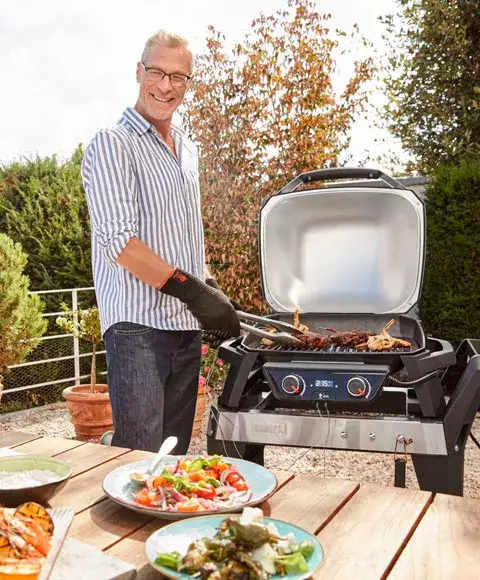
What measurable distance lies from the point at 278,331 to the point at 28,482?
155 centimetres

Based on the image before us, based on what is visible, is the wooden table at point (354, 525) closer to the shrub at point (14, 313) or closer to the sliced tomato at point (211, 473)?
the sliced tomato at point (211, 473)

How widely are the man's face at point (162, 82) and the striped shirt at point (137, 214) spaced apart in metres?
0.05

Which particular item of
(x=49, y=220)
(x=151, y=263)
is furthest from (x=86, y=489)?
(x=49, y=220)

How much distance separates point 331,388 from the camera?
2.15m

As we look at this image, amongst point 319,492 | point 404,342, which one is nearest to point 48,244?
point 404,342

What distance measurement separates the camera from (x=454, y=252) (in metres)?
5.04

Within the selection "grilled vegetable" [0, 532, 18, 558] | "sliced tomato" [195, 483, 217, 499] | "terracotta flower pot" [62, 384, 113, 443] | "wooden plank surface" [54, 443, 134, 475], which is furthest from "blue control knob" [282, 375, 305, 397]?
"terracotta flower pot" [62, 384, 113, 443]

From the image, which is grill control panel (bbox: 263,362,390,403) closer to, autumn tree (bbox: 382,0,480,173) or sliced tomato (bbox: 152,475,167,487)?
sliced tomato (bbox: 152,475,167,487)

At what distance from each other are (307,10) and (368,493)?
19.7ft

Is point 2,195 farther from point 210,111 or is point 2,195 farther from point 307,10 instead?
point 307,10

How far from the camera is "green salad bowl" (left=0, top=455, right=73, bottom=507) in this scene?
44.5 inches

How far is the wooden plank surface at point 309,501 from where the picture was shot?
3.72 ft

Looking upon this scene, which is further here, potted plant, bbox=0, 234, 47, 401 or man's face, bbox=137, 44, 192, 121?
potted plant, bbox=0, 234, 47, 401

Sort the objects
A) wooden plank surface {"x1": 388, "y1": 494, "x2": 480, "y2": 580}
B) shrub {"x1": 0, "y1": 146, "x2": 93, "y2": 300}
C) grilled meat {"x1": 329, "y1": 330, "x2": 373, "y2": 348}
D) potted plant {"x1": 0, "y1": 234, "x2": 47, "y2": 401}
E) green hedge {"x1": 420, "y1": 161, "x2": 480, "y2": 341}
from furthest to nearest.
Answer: shrub {"x1": 0, "y1": 146, "x2": 93, "y2": 300}, green hedge {"x1": 420, "y1": 161, "x2": 480, "y2": 341}, potted plant {"x1": 0, "y1": 234, "x2": 47, "y2": 401}, grilled meat {"x1": 329, "y1": 330, "x2": 373, "y2": 348}, wooden plank surface {"x1": 388, "y1": 494, "x2": 480, "y2": 580}
